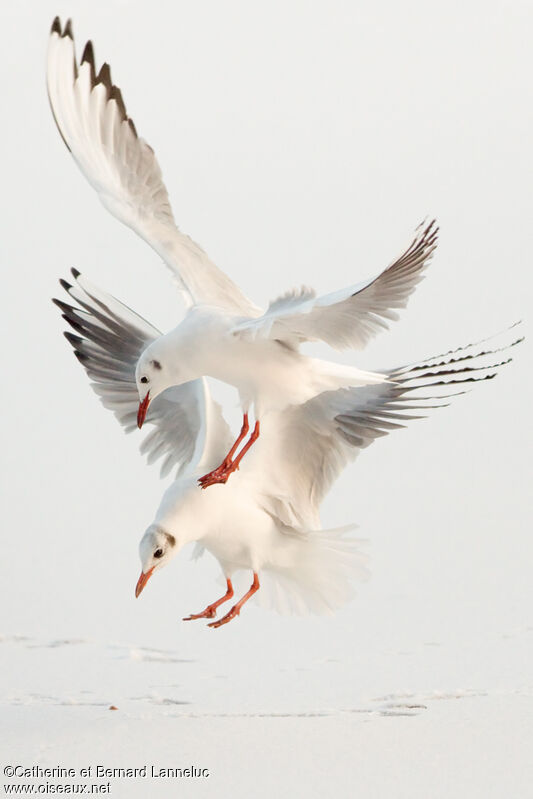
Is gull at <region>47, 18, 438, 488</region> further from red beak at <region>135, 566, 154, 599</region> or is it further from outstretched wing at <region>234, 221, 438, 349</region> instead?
red beak at <region>135, 566, 154, 599</region>

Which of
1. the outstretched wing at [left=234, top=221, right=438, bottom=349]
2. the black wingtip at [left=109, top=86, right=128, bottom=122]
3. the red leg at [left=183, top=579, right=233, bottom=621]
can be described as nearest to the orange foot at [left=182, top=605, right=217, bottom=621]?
the red leg at [left=183, top=579, right=233, bottom=621]

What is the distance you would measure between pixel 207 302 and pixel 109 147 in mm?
461

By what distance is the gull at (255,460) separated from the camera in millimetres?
2566

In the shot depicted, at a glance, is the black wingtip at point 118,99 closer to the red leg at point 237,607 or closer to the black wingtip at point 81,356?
the black wingtip at point 81,356

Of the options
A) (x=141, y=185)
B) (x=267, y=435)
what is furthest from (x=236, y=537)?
(x=141, y=185)

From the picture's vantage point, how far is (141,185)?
2.97m

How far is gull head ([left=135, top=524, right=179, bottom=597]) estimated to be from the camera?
2.56 meters

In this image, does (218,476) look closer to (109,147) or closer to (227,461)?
(227,461)

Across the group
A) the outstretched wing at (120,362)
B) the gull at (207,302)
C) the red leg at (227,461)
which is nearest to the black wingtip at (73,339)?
the outstretched wing at (120,362)

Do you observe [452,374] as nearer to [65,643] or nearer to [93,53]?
[93,53]

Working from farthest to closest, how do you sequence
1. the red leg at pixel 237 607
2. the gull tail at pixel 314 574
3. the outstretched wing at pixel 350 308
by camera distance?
the gull tail at pixel 314 574, the red leg at pixel 237 607, the outstretched wing at pixel 350 308

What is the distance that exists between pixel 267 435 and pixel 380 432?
0.79 feet

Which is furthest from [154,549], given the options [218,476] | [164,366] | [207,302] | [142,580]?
[207,302]

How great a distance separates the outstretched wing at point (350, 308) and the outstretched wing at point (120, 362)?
1.62 feet
